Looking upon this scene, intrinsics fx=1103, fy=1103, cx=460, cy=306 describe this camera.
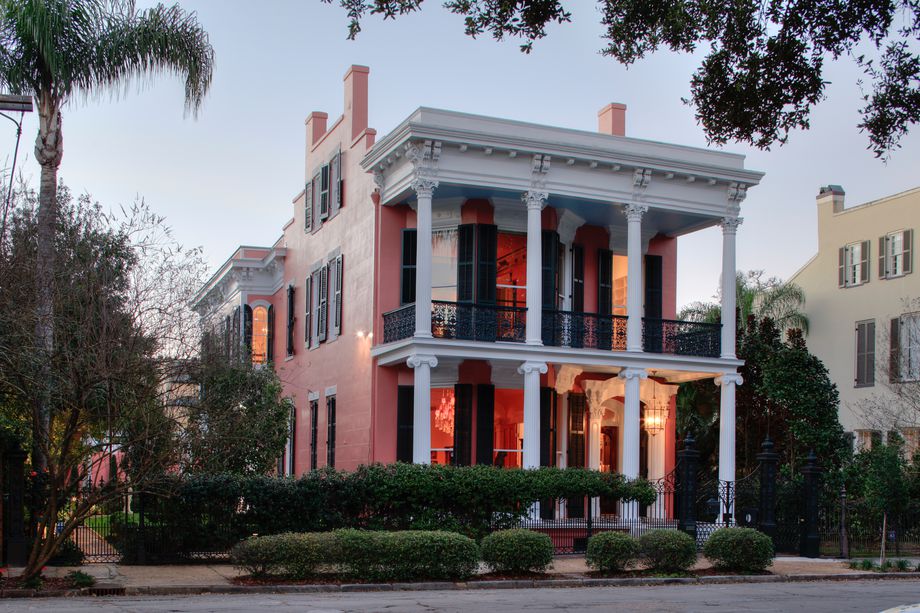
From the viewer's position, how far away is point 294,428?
30984mm

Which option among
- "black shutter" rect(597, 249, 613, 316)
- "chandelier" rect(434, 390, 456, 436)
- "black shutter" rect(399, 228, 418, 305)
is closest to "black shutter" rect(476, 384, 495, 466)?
"chandelier" rect(434, 390, 456, 436)

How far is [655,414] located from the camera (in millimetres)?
27359

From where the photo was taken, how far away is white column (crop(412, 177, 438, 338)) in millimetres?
22891

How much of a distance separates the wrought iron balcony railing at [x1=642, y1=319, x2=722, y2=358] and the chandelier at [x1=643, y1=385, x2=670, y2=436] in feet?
5.55

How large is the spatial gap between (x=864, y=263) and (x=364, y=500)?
21.1 m

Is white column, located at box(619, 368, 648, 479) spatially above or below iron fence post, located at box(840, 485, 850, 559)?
above

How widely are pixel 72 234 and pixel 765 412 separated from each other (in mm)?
20468

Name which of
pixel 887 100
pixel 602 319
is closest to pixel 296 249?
pixel 602 319

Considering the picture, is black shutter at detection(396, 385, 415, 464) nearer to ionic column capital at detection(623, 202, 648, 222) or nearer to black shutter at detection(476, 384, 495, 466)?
black shutter at detection(476, 384, 495, 466)

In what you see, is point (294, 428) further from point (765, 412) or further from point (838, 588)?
point (838, 588)

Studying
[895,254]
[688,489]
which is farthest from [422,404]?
[895,254]

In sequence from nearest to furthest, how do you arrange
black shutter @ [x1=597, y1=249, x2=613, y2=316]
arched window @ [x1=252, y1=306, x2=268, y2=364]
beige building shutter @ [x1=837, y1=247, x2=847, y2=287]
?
black shutter @ [x1=597, y1=249, x2=613, y2=316]
arched window @ [x1=252, y1=306, x2=268, y2=364]
beige building shutter @ [x1=837, y1=247, x2=847, y2=287]

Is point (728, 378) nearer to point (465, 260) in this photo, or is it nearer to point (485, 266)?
point (485, 266)

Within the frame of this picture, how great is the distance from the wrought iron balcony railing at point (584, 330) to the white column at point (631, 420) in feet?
2.85
